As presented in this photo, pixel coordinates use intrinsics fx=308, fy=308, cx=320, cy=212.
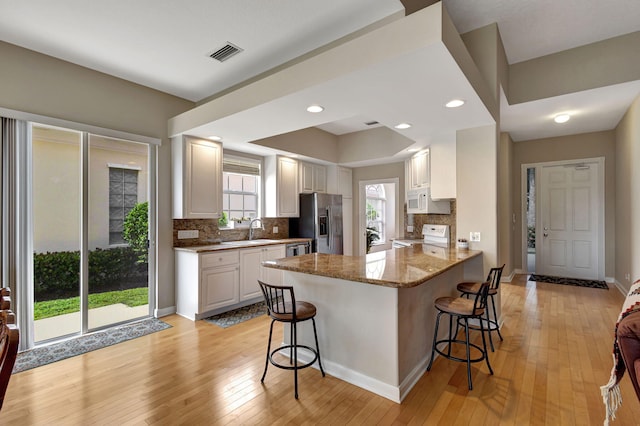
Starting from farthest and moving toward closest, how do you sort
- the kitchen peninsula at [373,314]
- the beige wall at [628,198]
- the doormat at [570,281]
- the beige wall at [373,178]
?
the beige wall at [373,178]
the doormat at [570,281]
the beige wall at [628,198]
the kitchen peninsula at [373,314]

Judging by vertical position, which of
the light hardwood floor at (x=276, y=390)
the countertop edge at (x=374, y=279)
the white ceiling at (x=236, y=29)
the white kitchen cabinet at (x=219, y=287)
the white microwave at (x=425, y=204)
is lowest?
the light hardwood floor at (x=276, y=390)

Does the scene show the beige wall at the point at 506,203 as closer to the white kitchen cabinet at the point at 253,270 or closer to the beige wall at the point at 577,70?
the beige wall at the point at 577,70

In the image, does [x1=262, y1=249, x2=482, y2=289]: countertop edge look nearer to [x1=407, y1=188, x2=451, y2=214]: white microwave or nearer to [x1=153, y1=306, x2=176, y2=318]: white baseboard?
[x1=407, y1=188, x2=451, y2=214]: white microwave

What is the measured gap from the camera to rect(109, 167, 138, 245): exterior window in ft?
12.1

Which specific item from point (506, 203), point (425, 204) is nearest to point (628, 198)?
point (506, 203)

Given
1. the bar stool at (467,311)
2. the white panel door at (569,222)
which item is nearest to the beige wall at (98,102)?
the bar stool at (467,311)

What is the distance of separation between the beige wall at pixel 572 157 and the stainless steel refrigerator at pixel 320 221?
363 centimetres

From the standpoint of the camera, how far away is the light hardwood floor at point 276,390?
6.59 feet

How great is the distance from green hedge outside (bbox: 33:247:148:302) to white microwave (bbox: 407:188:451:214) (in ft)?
13.0

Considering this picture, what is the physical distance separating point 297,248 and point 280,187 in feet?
3.62

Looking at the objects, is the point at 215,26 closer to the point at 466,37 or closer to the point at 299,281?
the point at 299,281

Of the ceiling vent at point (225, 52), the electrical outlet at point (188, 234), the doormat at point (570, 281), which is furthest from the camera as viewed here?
the doormat at point (570, 281)

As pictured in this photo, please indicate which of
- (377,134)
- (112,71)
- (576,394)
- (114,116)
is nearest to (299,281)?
(576,394)

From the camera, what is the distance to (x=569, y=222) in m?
5.93
